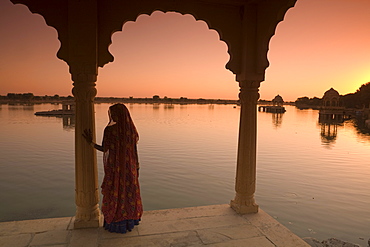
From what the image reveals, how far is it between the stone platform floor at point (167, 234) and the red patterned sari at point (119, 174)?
18 cm

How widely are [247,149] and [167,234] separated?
1.44 m

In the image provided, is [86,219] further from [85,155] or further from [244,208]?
[244,208]

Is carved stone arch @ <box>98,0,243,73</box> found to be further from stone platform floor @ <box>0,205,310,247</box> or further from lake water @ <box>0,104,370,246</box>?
lake water @ <box>0,104,370,246</box>

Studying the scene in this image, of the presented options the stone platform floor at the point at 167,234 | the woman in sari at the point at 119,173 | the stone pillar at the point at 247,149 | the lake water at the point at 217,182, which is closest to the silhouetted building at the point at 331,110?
the lake water at the point at 217,182

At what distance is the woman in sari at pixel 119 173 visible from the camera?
8.91 ft

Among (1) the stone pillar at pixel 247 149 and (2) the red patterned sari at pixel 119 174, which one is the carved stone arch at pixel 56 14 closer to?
(2) the red patterned sari at pixel 119 174

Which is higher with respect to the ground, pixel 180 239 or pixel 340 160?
pixel 180 239

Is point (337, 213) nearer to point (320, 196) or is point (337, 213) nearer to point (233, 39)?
point (320, 196)

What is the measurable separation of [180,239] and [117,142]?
116 cm

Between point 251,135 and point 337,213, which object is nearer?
point 251,135

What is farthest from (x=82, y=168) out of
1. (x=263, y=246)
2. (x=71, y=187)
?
(x=71, y=187)

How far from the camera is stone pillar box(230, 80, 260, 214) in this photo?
337cm

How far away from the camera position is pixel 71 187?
7.21 m

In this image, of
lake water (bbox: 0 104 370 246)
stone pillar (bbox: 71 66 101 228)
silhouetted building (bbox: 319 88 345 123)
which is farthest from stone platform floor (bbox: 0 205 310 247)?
silhouetted building (bbox: 319 88 345 123)
